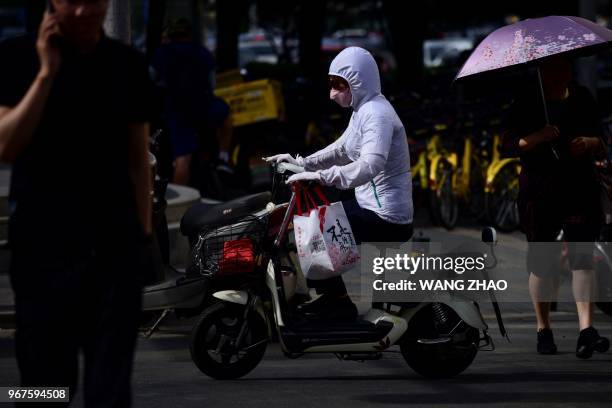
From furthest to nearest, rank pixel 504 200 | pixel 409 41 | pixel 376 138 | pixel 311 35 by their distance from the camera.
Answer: pixel 311 35 → pixel 409 41 → pixel 504 200 → pixel 376 138

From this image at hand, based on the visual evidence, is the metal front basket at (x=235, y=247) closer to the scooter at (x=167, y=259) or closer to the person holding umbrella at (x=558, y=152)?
the scooter at (x=167, y=259)

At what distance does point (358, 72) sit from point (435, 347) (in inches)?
55.5

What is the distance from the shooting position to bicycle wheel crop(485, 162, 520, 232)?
13.7 m

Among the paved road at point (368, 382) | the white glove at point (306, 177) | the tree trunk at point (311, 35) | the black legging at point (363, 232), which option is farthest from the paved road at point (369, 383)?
the tree trunk at point (311, 35)

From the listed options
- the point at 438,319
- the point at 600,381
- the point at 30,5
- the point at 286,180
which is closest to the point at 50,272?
the point at 286,180

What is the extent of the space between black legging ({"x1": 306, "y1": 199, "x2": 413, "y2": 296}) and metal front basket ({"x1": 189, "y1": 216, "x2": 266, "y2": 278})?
1.03 ft

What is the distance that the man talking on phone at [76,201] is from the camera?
4.12 m

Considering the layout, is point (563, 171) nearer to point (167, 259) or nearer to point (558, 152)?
point (558, 152)

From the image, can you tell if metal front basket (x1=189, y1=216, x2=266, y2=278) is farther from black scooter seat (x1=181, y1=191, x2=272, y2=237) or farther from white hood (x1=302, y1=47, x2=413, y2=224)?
white hood (x1=302, y1=47, x2=413, y2=224)

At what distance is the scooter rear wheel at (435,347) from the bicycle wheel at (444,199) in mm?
6584

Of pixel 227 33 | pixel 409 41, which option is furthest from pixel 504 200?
pixel 227 33

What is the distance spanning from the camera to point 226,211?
24.1 feet

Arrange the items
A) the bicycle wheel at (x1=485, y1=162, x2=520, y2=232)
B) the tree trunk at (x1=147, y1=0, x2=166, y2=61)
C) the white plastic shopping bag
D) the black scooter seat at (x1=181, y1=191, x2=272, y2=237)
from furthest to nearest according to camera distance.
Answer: the tree trunk at (x1=147, y1=0, x2=166, y2=61), the bicycle wheel at (x1=485, y1=162, x2=520, y2=232), the black scooter seat at (x1=181, y1=191, x2=272, y2=237), the white plastic shopping bag

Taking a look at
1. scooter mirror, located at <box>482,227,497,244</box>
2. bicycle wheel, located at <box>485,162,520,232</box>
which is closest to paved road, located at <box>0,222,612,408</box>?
scooter mirror, located at <box>482,227,497,244</box>
